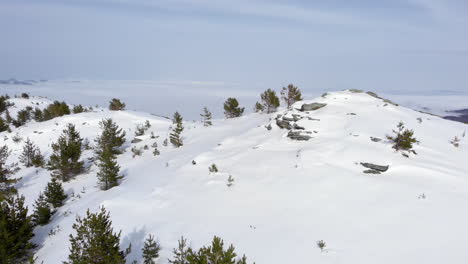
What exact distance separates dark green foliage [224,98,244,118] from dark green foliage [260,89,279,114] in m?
3.32

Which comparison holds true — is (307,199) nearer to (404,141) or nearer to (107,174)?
(404,141)

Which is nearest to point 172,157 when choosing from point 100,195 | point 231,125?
point 100,195

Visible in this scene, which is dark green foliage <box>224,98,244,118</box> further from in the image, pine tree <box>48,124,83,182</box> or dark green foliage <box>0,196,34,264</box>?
dark green foliage <box>0,196,34,264</box>

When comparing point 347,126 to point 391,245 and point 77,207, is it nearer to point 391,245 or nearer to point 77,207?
point 391,245

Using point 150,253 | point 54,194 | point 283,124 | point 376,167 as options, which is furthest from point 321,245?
point 54,194

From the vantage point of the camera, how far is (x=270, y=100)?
92.4ft

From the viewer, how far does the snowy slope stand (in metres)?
7.45

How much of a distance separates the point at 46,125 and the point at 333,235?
3922cm

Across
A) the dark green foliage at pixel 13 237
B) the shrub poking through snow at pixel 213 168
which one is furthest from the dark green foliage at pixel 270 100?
the dark green foliage at pixel 13 237

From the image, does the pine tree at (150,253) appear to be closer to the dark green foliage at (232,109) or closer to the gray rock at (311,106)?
the gray rock at (311,106)

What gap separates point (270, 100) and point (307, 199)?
64.9 feet

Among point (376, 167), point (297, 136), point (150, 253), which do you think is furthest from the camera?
point (297, 136)

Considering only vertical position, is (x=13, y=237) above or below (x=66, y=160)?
above

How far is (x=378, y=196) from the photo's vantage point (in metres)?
9.46
